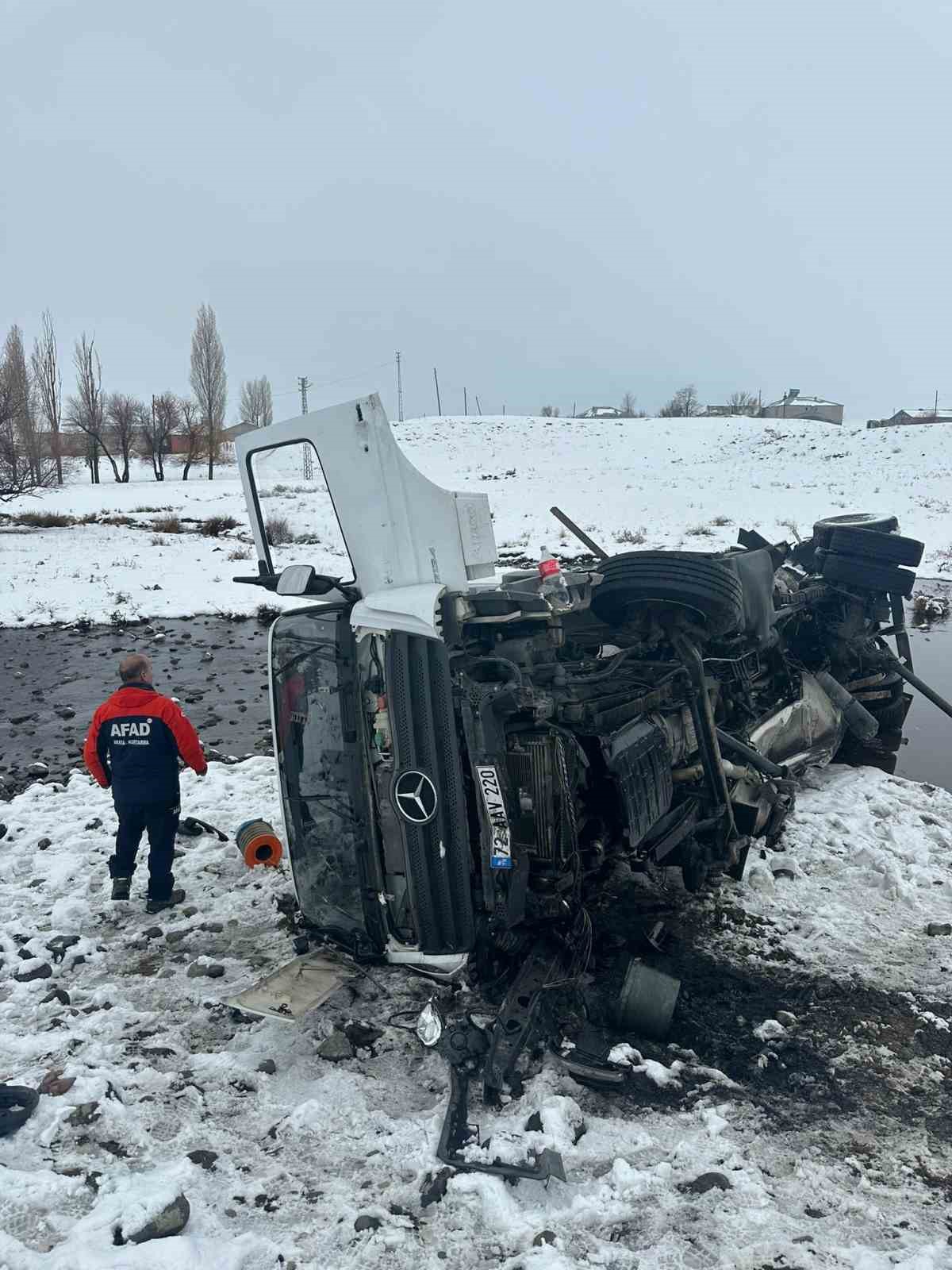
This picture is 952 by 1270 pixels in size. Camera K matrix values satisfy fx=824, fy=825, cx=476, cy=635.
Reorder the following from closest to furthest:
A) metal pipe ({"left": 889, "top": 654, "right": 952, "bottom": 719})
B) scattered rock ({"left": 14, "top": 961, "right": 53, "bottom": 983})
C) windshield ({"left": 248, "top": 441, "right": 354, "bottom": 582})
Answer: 1. windshield ({"left": 248, "top": 441, "right": 354, "bottom": 582})
2. scattered rock ({"left": 14, "top": 961, "right": 53, "bottom": 983})
3. metal pipe ({"left": 889, "top": 654, "right": 952, "bottom": 719})

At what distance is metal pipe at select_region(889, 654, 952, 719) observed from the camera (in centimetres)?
682

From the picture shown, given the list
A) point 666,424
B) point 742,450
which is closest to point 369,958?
point 742,450

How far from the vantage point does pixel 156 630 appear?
14.2 m

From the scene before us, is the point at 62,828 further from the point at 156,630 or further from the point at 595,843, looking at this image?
the point at 156,630

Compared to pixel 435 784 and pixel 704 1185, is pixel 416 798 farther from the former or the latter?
pixel 704 1185

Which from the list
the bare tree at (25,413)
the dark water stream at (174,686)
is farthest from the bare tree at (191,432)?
the dark water stream at (174,686)

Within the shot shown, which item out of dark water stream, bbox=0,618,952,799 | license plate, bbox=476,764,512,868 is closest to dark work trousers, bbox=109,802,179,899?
dark water stream, bbox=0,618,952,799

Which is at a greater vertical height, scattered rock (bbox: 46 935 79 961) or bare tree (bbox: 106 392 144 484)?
bare tree (bbox: 106 392 144 484)

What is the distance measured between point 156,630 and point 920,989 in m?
12.8

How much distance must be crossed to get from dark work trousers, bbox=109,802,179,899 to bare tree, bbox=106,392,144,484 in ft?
164

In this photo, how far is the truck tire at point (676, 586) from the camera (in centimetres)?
458

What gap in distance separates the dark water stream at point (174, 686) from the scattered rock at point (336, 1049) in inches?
171

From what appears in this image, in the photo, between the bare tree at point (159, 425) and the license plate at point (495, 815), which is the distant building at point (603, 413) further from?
the license plate at point (495, 815)

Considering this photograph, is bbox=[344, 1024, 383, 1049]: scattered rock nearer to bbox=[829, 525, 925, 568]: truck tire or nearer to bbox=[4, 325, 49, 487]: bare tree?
bbox=[829, 525, 925, 568]: truck tire
